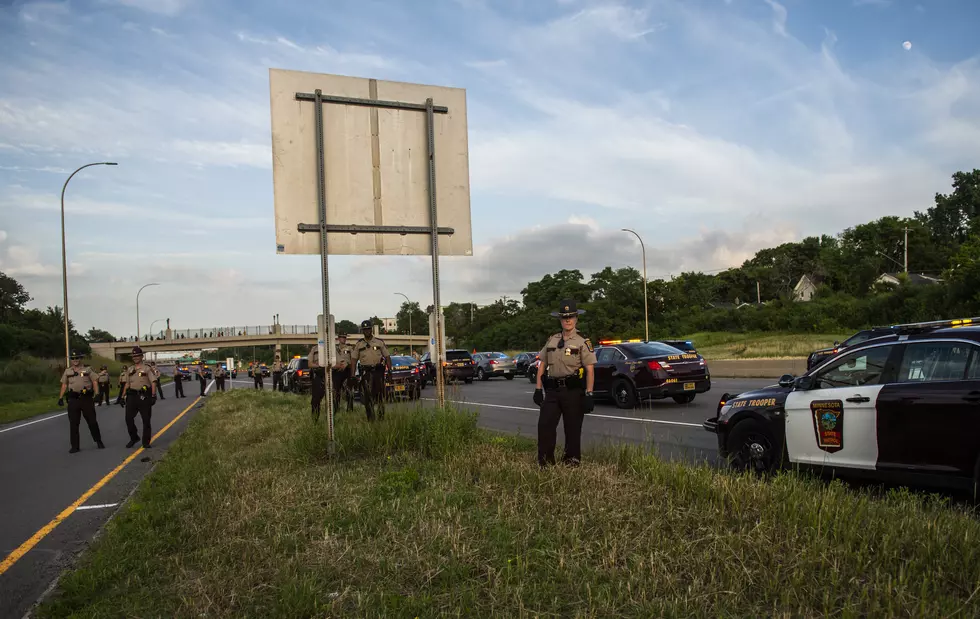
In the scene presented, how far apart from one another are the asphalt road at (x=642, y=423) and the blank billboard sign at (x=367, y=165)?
2.40m

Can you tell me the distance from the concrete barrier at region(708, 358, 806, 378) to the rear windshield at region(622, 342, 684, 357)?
31.6ft

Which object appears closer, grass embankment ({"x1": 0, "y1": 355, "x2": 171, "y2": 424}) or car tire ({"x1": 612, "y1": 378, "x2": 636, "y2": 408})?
car tire ({"x1": 612, "y1": 378, "x2": 636, "y2": 408})

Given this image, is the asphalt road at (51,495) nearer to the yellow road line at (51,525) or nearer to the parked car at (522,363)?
the yellow road line at (51,525)

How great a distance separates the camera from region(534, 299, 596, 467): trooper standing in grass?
6781 millimetres

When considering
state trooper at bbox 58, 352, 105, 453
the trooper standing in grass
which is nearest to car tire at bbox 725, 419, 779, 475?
the trooper standing in grass

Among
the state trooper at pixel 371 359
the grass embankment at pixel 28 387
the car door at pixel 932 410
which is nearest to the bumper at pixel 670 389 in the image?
the state trooper at pixel 371 359

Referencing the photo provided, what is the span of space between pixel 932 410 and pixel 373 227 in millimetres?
6241

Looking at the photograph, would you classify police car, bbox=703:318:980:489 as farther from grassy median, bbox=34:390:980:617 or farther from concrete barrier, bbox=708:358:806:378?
concrete barrier, bbox=708:358:806:378

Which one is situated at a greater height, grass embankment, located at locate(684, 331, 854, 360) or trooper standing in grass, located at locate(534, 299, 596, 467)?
trooper standing in grass, located at locate(534, 299, 596, 467)

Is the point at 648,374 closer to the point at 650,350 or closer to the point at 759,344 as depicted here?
the point at 650,350

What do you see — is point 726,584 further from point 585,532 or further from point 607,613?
point 585,532

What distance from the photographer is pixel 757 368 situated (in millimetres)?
27062

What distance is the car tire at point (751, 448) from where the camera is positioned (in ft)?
22.5

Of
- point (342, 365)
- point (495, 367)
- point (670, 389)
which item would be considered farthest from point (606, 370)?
point (495, 367)
